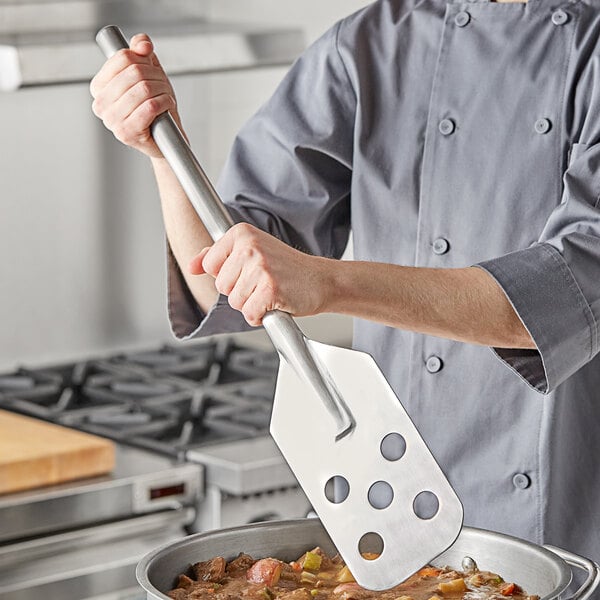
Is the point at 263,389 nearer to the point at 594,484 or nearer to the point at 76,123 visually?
the point at 76,123

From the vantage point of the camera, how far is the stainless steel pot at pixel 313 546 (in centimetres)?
103

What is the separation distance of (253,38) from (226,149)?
26.1 inches

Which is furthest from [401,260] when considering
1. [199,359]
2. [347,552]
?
[199,359]

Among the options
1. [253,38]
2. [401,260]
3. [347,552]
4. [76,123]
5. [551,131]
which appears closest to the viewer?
[347,552]

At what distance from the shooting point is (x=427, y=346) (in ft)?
4.70

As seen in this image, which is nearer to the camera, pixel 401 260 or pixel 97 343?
pixel 401 260

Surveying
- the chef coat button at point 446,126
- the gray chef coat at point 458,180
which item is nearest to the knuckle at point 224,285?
the gray chef coat at point 458,180

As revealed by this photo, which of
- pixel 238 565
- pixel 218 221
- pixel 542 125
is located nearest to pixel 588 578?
pixel 238 565

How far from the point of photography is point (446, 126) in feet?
4.59

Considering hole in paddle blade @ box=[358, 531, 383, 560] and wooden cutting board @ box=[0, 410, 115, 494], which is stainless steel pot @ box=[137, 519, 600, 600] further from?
wooden cutting board @ box=[0, 410, 115, 494]

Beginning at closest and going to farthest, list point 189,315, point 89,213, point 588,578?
point 588,578 → point 189,315 → point 89,213

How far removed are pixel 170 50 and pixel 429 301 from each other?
3.32 ft

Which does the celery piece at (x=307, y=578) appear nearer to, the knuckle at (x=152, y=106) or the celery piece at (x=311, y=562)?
the celery piece at (x=311, y=562)

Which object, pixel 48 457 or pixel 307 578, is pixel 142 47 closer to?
pixel 307 578
